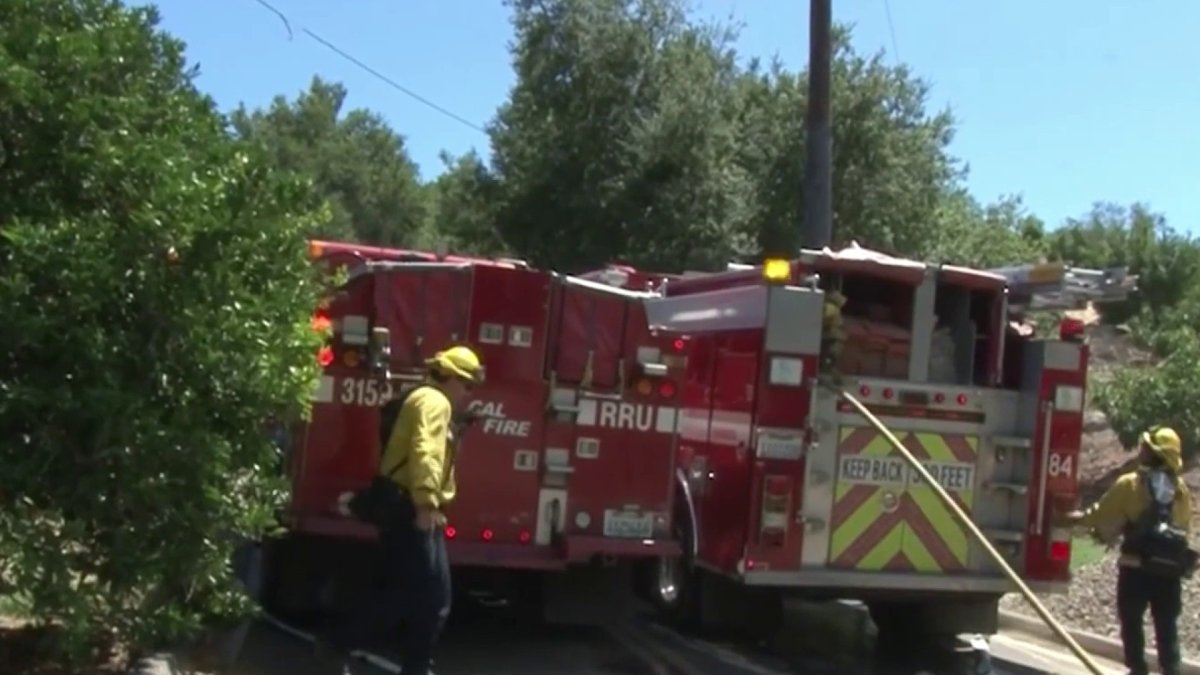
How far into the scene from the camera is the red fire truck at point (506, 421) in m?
10.0

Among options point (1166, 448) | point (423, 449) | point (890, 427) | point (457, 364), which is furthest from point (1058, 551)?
point (423, 449)

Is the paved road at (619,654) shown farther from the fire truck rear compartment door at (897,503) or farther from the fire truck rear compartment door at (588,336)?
the fire truck rear compartment door at (588,336)

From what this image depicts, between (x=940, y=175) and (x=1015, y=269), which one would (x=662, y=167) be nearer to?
(x=940, y=175)

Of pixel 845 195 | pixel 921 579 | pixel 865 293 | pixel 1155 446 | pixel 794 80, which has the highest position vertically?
pixel 794 80

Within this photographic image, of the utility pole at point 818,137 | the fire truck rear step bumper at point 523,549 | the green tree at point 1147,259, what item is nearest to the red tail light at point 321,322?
the fire truck rear step bumper at point 523,549

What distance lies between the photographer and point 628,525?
1061 cm

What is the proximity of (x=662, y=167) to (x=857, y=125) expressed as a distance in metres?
3.24

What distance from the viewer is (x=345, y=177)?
61875 mm

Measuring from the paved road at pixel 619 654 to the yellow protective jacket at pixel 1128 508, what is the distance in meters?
1.67

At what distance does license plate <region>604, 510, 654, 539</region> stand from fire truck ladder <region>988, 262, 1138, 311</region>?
2.85 m

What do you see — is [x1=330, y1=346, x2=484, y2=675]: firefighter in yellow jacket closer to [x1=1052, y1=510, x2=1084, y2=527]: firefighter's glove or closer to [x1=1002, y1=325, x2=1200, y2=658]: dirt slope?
[x1=1052, y1=510, x2=1084, y2=527]: firefighter's glove

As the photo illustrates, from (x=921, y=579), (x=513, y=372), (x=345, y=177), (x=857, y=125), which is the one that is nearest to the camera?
(x=513, y=372)

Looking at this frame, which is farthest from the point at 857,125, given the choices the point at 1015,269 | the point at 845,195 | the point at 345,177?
the point at 345,177

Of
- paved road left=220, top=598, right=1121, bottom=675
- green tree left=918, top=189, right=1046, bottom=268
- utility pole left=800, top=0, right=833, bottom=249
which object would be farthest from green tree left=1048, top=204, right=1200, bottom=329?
paved road left=220, top=598, right=1121, bottom=675
